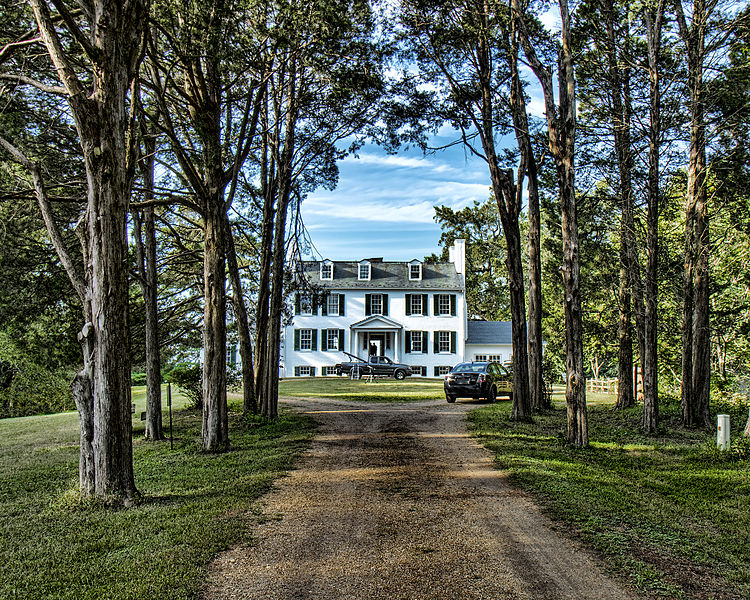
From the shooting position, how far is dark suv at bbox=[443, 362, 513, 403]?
19.7 m

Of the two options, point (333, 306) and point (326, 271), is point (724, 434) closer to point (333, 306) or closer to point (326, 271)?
point (333, 306)

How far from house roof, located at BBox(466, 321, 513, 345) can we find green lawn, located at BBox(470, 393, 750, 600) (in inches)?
965

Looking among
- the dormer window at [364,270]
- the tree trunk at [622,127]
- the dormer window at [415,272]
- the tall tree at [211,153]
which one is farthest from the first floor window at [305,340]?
the tall tree at [211,153]

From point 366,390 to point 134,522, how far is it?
775 inches

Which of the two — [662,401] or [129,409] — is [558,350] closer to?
[662,401]

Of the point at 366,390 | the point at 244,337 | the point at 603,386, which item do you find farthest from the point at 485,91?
the point at 603,386

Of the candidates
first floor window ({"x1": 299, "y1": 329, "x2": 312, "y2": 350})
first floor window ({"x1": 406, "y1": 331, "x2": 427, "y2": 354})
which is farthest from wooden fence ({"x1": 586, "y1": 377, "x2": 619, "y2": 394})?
first floor window ({"x1": 299, "y1": 329, "x2": 312, "y2": 350})

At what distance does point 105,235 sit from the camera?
6844 millimetres

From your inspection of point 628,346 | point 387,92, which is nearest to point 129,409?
point 387,92

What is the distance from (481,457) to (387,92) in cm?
988

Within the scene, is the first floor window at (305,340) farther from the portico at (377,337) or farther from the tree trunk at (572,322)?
the tree trunk at (572,322)

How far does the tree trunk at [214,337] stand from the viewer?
10781mm

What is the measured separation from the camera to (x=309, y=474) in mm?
8414

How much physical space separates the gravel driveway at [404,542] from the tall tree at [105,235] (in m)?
2.03
